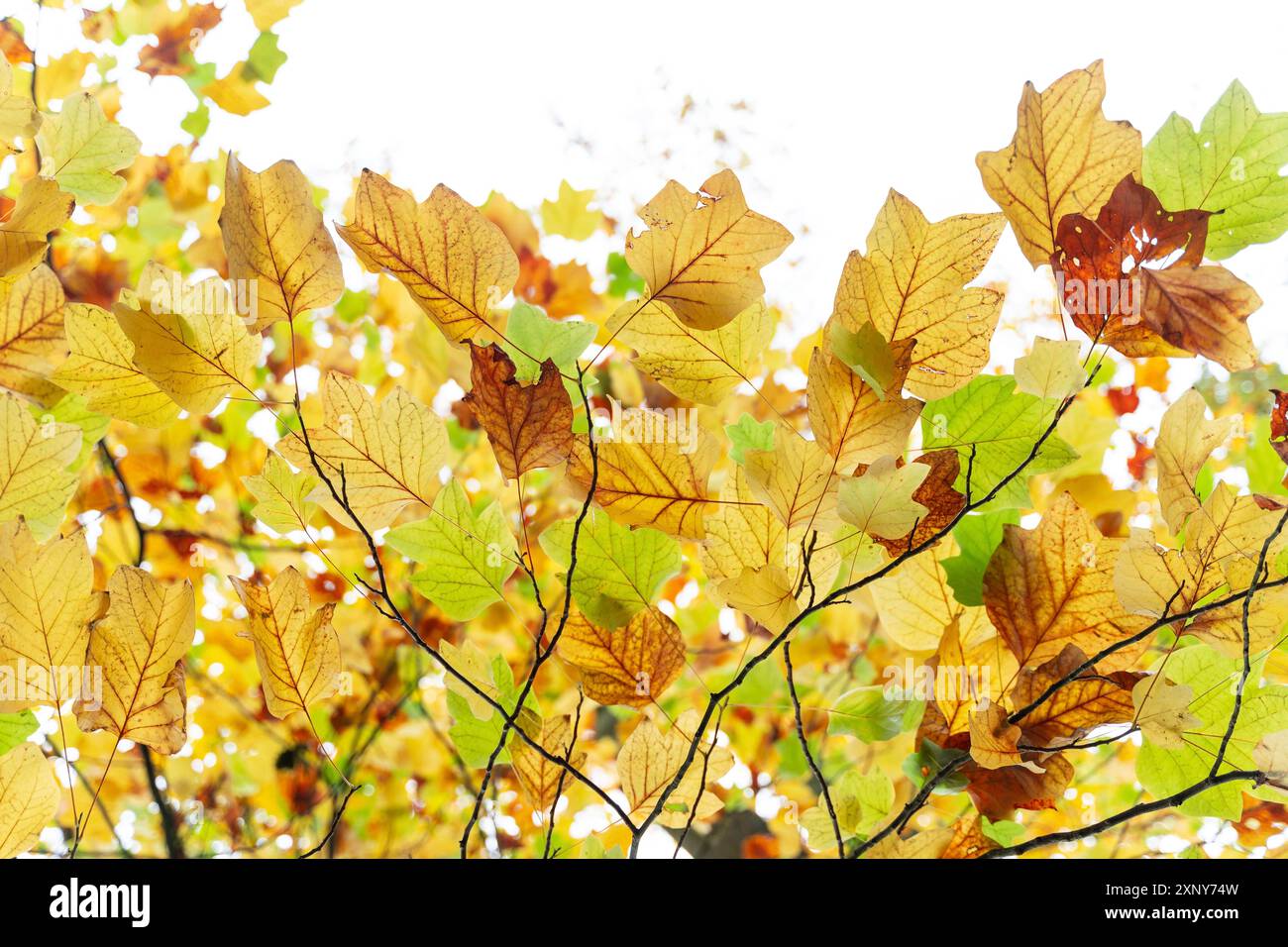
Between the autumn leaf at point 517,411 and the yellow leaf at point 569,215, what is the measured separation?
34.9 inches

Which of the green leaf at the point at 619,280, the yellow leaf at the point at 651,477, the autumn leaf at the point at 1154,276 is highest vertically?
the green leaf at the point at 619,280

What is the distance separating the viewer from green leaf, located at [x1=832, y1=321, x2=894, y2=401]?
10.9 inches

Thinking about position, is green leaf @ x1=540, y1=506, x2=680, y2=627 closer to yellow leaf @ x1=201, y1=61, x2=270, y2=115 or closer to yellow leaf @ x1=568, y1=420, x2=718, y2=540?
yellow leaf @ x1=568, y1=420, x2=718, y2=540

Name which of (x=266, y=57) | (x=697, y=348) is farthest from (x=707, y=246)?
(x=266, y=57)

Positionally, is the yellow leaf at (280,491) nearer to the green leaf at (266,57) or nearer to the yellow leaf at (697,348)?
the yellow leaf at (697,348)

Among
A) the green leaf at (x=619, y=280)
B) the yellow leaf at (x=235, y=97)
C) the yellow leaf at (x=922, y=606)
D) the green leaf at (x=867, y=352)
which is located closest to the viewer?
the green leaf at (x=867, y=352)

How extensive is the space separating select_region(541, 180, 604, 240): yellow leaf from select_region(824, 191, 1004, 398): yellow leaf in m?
0.89

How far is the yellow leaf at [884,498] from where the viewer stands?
0.29 m

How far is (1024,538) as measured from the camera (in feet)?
1.10

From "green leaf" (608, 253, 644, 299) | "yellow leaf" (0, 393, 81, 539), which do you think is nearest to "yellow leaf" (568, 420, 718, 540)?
"yellow leaf" (0, 393, 81, 539)

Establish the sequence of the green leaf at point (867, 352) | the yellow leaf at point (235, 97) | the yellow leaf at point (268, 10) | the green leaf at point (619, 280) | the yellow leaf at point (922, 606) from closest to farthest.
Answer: the green leaf at point (867, 352)
the yellow leaf at point (922, 606)
the yellow leaf at point (235, 97)
the yellow leaf at point (268, 10)
the green leaf at point (619, 280)

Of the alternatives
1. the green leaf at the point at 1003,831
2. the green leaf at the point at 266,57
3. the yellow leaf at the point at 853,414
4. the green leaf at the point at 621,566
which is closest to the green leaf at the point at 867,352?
the yellow leaf at the point at 853,414

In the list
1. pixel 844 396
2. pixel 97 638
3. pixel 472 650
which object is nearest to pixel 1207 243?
pixel 844 396
